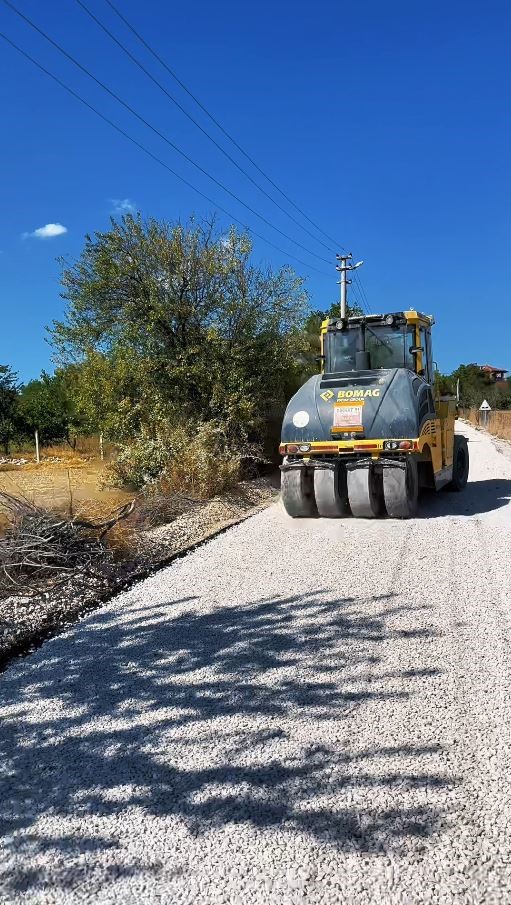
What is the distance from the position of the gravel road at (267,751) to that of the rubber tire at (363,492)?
3246 mm

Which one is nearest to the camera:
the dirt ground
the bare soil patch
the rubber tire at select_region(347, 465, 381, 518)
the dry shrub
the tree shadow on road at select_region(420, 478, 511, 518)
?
the bare soil patch

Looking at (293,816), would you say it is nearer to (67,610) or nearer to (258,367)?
(67,610)

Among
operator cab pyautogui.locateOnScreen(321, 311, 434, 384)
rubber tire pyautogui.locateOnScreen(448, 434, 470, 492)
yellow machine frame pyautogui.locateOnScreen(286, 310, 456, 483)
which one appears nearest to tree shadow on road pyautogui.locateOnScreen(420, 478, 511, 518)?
rubber tire pyautogui.locateOnScreen(448, 434, 470, 492)

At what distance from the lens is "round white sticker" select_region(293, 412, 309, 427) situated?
9836mm

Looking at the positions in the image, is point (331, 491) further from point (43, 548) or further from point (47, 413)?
point (47, 413)

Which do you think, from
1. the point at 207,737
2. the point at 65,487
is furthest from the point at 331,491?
the point at 65,487

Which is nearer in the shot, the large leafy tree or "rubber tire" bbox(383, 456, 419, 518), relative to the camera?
"rubber tire" bbox(383, 456, 419, 518)

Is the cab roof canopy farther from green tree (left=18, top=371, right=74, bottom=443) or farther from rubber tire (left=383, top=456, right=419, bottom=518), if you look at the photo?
green tree (left=18, top=371, right=74, bottom=443)

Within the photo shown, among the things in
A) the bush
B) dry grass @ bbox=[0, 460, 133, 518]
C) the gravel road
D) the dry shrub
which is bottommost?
the gravel road

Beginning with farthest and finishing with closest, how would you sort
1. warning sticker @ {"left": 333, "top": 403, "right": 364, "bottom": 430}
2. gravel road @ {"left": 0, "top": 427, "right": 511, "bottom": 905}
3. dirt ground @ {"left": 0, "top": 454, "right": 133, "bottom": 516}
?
warning sticker @ {"left": 333, "top": 403, "right": 364, "bottom": 430} → dirt ground @ {"left": 0, "top": 454, "right": 133, "bottom": 516} → gravel road @ {"left": 0, "top": 427, "right": 511, "bottom": 905}

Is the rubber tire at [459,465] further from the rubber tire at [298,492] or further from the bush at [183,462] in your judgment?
the bush at [183,462]

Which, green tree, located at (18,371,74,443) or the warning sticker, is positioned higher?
green tree, located at (18,371,74,443)

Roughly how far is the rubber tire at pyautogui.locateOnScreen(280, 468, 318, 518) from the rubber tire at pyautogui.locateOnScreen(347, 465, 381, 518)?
70 centimetres

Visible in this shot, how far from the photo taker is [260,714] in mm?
3586
